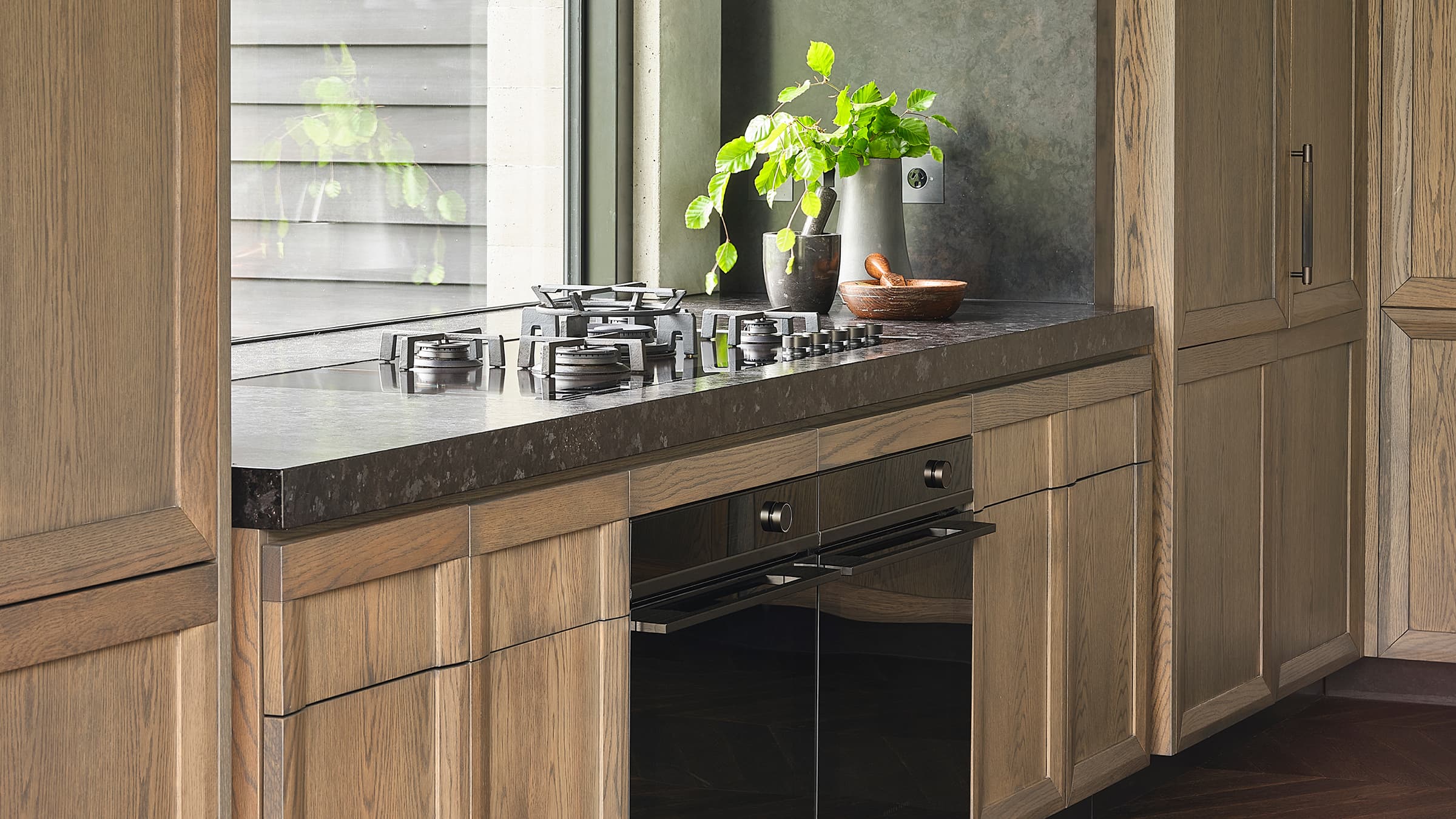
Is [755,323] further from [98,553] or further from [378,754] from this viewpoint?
[98,553]

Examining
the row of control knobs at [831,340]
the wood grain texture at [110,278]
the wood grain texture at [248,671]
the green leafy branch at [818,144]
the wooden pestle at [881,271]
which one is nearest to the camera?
the wood grain texture at [110,278]

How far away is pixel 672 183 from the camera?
3.41 metres

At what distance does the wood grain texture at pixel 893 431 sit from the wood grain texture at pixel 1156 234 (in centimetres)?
70

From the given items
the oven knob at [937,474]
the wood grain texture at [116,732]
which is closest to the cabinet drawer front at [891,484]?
the oven knob at [937,474]

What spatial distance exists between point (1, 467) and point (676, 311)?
1328mm

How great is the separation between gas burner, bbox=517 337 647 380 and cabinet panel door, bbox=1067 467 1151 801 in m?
1.01

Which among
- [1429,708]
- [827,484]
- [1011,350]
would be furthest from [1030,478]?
[1429,708]

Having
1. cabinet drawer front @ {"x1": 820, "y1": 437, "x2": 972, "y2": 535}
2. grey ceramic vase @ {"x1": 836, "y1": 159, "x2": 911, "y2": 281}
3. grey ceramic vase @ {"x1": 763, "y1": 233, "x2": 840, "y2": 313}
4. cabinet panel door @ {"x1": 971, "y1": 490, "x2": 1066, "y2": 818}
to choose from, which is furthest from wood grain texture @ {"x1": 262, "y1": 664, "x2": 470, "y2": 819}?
grey ceramic vase @ {"x1": 836, "y1": 159, "x2": 911, "y2": 281}

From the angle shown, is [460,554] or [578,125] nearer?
[460,554]

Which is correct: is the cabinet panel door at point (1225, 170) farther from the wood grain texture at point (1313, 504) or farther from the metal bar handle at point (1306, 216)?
the wood grain texture at point (1313, 504)

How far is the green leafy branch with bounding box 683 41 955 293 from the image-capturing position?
3113mm

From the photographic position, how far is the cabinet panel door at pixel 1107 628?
9.38 ft

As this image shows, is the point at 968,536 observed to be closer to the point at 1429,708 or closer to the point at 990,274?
the point at 990,274

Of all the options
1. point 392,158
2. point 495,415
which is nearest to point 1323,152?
point 392,158
